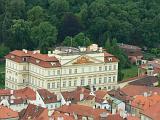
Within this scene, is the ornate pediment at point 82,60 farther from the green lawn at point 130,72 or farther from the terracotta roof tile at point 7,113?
the terracotta roof tile at point 7,113

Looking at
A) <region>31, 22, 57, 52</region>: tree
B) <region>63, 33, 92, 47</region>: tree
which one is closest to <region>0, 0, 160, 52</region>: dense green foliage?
<region>31, 22, 57, 52</region>: tree

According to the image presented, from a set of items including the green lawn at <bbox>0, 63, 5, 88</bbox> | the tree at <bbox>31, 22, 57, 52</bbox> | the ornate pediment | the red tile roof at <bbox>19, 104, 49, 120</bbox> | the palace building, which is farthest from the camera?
the tree at <bbox>31, 22, 57, 52</bbox>

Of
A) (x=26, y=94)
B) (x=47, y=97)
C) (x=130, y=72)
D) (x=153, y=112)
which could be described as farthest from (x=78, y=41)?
(x=153, y=112)

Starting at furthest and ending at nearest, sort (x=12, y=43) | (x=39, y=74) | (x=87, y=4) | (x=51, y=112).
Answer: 1. (x=87, y=4)
2. (x=12, y=43)
3. (x=39, y=74)
4. (x=51, y=112)

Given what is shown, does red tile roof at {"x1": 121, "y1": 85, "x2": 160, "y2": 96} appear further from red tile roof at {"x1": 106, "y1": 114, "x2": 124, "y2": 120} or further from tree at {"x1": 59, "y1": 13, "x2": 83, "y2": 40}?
tree at {"x1": 59, "y1": 13, "x2": 83, "y2": 40}

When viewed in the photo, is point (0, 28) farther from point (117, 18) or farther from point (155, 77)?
point (155, 77)

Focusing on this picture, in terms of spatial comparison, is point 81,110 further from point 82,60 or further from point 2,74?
point 2,74

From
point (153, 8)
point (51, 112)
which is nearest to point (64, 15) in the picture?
point (153, 8)
